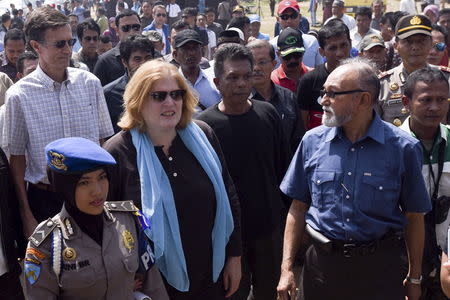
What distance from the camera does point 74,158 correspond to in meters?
2.41

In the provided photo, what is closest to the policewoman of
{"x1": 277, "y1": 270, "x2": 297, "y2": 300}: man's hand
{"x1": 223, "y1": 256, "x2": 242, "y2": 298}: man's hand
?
{"x1": 223, "y1": 256, "x2": 242, "y2": 298}: man's hand

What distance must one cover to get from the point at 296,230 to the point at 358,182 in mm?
561

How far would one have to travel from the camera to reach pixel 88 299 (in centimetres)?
245

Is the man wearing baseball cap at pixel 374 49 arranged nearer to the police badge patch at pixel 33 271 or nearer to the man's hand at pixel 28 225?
the man's hand at pixel 28 225

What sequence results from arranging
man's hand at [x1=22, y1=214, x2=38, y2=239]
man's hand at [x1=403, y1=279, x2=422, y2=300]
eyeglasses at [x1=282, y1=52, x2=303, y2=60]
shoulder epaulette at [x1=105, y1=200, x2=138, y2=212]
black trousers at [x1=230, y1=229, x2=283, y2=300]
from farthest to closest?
eyeglasses at [x1=282, y1=52, x2=303, y2=60], black trousers at [x1=230, y1=229, x2=283, y2=300], man's hand at [x1=22, y1=214, x2=38, y2=239], man's hand at [x1=403, y1=279, x2=422, y2=300], shoulder epaulette at [x1=105, y1=200, x2=138, y2=212]

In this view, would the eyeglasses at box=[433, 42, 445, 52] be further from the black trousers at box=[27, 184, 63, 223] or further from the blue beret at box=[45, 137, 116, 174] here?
the blue beret at box=[45, 137, 116, 174]

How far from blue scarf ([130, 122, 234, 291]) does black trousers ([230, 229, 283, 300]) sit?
760 mm

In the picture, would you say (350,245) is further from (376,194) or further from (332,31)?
(332,31)

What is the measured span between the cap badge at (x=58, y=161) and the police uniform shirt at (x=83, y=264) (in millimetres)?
212

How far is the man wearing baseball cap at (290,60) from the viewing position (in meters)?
5.57

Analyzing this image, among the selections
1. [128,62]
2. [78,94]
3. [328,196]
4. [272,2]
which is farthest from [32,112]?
[272,2]

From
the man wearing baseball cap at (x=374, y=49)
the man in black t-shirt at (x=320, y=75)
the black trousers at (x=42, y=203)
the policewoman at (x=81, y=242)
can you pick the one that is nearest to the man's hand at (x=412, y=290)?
the policewoman at (x=81, y=242)

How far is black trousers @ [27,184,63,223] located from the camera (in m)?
3.72

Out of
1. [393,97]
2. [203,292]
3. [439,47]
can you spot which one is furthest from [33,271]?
[439,47]
